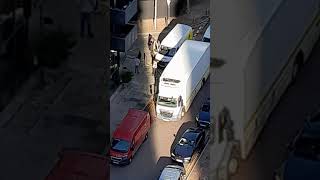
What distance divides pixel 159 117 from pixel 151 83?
0.39m

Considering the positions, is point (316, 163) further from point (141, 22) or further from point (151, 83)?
point (141, 22)

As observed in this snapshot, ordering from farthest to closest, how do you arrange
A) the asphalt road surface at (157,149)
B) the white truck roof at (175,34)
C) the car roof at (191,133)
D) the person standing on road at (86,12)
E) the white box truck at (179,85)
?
the white truck roof at (175,34)
the white box truck at (179,85)
the car roof at (191,133)
the asphalt road surface at (157,149)
the person standing on road at (86,12)

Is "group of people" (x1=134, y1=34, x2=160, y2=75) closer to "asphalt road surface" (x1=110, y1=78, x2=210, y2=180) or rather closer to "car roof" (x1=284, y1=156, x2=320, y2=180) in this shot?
"asphalt road surface" (x1=110, y1=78, x2=210, y2=180)

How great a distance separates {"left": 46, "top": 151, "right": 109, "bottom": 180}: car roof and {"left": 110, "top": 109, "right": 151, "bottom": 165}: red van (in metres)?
2.73

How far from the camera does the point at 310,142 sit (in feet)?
3.03

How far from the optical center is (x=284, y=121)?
100 cm

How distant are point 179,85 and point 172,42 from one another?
739 mm

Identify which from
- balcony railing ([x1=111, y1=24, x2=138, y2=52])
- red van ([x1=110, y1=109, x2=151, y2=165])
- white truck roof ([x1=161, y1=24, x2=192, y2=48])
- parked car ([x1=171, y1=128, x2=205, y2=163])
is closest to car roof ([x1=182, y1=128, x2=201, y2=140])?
parked car ([x1=171, y1=128, x2=205, y2=163])

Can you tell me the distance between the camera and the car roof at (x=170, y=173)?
346 centimetres

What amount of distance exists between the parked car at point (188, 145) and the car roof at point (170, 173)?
0.38 feet

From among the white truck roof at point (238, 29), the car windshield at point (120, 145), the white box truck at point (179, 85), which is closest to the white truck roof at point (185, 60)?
the white box truck at point (179, 85)

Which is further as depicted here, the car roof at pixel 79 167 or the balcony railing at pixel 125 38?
the balcony railing at pixel 125 38

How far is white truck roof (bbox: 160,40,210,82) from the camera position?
4.09 m

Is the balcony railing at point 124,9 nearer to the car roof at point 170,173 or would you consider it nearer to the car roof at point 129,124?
the car roof at point 129,124
